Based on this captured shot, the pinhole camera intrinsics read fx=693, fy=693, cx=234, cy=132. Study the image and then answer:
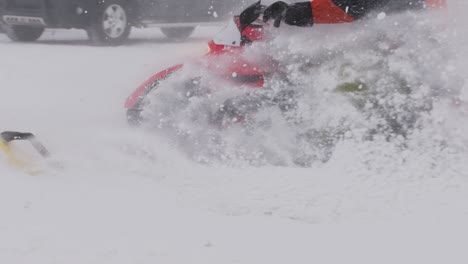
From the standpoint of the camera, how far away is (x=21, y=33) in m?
10.0

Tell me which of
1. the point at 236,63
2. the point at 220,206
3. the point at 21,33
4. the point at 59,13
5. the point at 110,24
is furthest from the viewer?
the point at 21,33

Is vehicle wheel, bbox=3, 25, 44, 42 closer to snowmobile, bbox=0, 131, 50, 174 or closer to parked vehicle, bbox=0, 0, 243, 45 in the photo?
parked vehicle, bbox=0, 0, 243, 45

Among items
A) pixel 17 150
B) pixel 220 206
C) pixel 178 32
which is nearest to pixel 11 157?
pixel 17 150

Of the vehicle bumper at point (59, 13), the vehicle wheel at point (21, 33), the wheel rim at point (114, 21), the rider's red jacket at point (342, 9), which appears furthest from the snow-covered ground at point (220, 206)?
the vehicle wheel at point (21, 33)

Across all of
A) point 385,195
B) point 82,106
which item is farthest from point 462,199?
point 82,106

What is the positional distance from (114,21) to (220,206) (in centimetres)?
685

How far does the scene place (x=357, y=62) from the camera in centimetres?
399

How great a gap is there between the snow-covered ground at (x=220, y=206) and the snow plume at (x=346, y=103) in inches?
1.5

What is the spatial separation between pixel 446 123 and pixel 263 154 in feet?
3.35

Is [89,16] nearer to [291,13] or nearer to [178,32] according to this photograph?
[178,32]

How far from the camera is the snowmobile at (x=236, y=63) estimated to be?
161 inches

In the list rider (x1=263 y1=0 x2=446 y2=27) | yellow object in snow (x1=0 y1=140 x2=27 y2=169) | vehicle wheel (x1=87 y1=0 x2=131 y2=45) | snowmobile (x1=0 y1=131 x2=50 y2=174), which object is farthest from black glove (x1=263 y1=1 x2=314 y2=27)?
vehicle wheel (x1=87 y1=0 x2=131 y2=45)

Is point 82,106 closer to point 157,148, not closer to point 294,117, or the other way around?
point 157,148

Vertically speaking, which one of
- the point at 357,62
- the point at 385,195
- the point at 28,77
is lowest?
the point at 28,77
